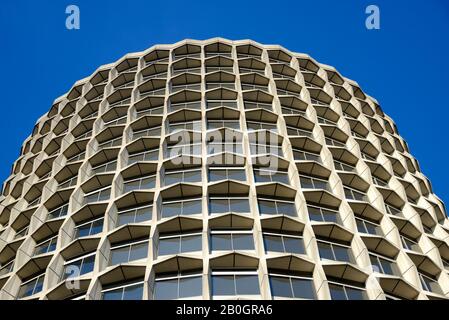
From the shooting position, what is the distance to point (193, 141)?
137 ft

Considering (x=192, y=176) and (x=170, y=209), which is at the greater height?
(x=192, y=176)

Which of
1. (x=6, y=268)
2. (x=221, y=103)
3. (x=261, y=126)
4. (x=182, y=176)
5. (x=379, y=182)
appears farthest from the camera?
(x=221, y=103)

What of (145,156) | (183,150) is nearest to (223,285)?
(183,150)

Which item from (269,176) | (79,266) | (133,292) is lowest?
(133,292)

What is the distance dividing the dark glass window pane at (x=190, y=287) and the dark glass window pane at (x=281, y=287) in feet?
13.6

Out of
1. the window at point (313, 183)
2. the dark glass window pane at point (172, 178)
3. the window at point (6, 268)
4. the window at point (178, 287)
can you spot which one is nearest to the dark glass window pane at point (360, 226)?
the window at point (313, 183)

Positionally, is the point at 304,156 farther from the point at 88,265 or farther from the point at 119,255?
the point at 88,265

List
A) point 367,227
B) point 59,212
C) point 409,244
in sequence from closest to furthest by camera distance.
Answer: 1. point 367,227
2. point 409,244
3. point 59,212

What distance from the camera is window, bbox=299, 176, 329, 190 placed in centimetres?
3931

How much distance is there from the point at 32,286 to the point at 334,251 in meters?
20.5

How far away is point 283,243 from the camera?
3306 centimetres

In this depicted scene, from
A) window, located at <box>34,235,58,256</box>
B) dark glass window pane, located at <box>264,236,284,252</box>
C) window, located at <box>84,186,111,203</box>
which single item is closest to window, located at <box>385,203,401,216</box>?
dark glass window pane, located at <box>264,236,284,252</box>
